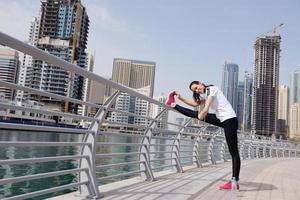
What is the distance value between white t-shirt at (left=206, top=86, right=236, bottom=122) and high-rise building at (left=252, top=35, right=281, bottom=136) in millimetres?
166338

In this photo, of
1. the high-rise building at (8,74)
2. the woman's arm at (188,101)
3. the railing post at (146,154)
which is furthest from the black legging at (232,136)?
the high-rise building at (8,74)

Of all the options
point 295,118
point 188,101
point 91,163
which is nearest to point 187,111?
point 188,101

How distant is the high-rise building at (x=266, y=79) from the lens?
168 m

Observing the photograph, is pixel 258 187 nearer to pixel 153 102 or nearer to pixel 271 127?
pixel 153 102

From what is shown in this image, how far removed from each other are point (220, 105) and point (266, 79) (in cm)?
18032

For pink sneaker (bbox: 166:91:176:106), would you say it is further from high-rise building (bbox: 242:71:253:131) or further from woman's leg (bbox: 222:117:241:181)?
high-rise building (bbox: 242:71:253:131)

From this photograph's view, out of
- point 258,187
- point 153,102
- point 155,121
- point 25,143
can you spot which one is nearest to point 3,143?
point 25,143

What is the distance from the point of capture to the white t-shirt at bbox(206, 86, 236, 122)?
17.4 feet

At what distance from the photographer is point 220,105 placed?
534cm

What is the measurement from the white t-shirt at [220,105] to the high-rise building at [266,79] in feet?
546

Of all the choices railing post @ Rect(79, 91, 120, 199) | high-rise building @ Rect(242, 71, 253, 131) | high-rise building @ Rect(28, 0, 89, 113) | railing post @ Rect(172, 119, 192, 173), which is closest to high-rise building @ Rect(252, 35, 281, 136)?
high-rise building @ Rect(242, 71, 253, 131)

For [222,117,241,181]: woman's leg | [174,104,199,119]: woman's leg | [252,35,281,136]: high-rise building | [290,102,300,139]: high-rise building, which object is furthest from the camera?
[252,35,281,136]: high-rise building

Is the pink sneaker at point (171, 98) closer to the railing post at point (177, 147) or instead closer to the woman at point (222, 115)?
the woman at point (222, 115)

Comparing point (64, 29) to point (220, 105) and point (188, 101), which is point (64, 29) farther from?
point (220, 105)
